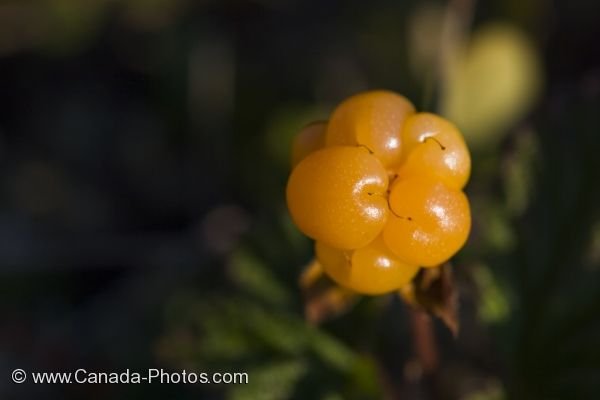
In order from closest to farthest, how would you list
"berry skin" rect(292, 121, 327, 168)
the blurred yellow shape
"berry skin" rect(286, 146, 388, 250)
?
"berry skin" rect(286, 146, 388, 250) < "berry skin" rect(292, 121, 327, 168) < the blurred yellow shape

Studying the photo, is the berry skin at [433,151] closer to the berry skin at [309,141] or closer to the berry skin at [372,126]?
the berry skin at [372,126]

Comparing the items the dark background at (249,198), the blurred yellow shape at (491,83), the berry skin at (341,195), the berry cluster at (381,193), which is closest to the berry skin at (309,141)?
the berry cluster at (381,193)

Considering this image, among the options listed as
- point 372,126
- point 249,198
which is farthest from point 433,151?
point 249,198

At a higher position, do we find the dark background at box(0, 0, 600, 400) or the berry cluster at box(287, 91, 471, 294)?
the berry cluster at box(287, 91, 471, 294)

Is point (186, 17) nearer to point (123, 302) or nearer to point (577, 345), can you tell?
point (123, 302)

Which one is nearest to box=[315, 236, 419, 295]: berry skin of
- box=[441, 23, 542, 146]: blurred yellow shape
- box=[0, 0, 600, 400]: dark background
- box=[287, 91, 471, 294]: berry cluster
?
box=[287, 91, 471, 294]: berry cluster

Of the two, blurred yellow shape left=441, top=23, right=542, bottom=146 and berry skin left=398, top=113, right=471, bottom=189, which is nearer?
berry skin left=398, top=113, right=471, bottom=189

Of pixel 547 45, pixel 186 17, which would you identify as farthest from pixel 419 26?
pixel 186 17

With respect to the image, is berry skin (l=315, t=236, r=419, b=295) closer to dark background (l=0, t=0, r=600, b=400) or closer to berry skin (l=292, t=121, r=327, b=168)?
berry skin (l=292, t=121, r=327, b=168)
